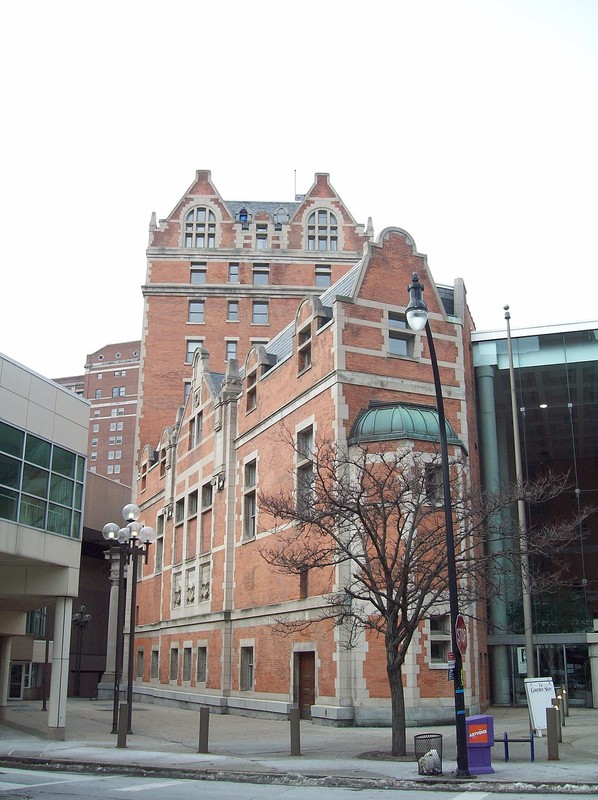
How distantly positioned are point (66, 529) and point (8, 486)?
2.92 metres

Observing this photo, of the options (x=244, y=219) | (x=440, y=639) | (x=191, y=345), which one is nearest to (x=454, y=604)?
(x=440, y=639)

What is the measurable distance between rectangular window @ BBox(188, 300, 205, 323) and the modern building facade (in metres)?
36.8

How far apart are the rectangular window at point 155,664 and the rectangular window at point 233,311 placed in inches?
965

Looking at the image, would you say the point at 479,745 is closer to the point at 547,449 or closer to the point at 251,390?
the point at 251,390

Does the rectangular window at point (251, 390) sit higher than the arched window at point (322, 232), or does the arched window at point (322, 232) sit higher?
the arched window at point (322, 232)

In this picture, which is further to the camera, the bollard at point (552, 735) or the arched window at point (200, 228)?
the arched window at point (200, 228)

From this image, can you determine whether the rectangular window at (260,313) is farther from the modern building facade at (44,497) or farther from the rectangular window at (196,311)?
the modern building facade at (44,497)

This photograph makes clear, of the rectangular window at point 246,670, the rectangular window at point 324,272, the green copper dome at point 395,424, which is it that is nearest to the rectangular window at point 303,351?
the green copper dome at point 395,424

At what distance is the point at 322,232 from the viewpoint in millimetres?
64500

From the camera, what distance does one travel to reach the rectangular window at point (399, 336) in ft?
101

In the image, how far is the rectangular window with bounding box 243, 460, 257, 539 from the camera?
1416 inches

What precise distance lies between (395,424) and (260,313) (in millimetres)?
36466

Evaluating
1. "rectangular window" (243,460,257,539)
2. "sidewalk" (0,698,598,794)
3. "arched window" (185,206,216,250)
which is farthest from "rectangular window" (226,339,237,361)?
"sidewalk" (0,698,598,794)

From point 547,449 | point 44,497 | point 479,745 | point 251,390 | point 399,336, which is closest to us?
point 479,745
